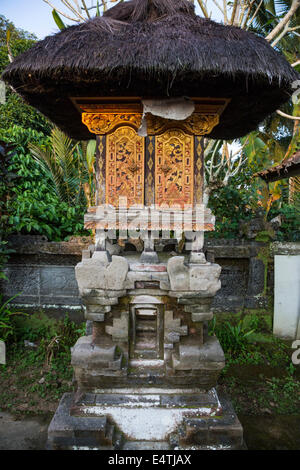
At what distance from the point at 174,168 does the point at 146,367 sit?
222 cm

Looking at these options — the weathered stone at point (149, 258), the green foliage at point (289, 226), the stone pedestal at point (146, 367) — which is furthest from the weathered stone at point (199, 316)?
the green foliage at point (289, 226)

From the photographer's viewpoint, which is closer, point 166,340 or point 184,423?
point 184,423

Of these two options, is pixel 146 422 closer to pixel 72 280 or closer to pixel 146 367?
pixel 146 367

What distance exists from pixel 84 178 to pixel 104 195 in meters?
4.67

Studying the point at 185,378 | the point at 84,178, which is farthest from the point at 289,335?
the point at 84,178

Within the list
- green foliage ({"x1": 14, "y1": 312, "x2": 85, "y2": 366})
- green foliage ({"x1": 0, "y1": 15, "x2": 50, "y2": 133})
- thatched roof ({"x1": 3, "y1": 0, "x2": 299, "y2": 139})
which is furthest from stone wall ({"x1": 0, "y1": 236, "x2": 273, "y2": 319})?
green foliage ({"x1": 0, "y1": 15, "x2": 50, "y2": 133})

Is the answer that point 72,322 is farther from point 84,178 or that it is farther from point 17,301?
point 84,178

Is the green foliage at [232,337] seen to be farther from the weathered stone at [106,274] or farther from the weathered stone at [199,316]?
the weathered stone at [106,274]

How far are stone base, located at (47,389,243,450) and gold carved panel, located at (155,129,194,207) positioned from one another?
208 centimetres

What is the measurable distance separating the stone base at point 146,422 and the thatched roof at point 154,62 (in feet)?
10.2

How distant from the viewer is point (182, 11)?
9.89ft

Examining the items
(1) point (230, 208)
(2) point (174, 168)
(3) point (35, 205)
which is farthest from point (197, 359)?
(3) point (35, 205)

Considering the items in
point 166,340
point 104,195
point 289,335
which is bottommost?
point 289,335

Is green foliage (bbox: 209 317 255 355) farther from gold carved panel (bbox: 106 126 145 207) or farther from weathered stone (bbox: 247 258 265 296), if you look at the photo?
gold carved panel (bbox: 106 126 145 207)
